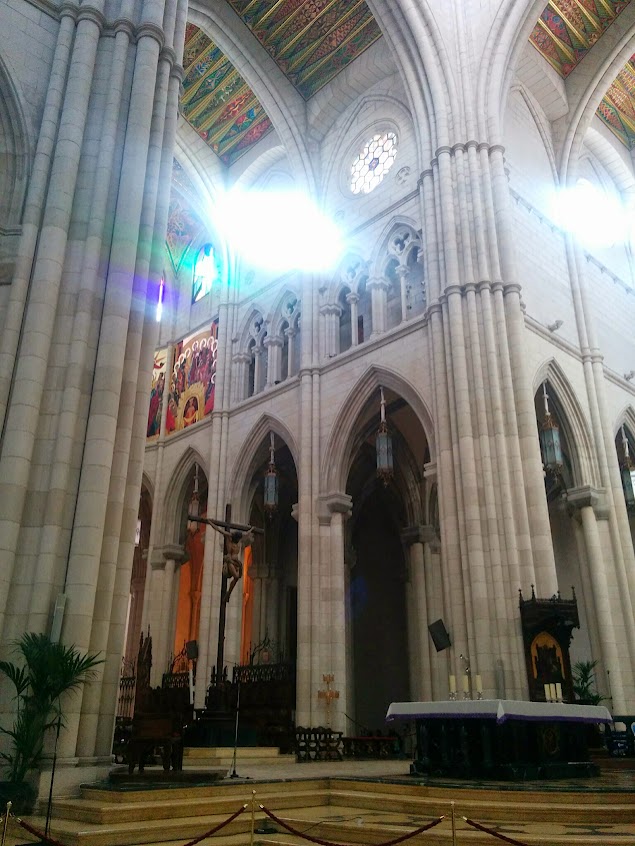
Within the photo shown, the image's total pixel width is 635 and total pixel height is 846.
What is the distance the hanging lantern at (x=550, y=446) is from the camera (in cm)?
1570

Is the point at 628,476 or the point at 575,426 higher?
the point at 575,426

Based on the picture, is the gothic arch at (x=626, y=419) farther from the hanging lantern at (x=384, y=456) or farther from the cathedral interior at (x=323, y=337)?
the hanging lantern at (x=384, y=456)

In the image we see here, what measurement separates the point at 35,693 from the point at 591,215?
67.0ft

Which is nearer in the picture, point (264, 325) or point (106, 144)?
point (106, 144)

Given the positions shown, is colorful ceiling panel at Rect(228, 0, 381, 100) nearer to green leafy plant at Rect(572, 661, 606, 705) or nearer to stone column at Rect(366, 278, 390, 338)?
stone column at Rect(366, 278, 390, 338)

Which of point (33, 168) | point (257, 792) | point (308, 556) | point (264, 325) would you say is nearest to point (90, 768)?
point (257, 792)

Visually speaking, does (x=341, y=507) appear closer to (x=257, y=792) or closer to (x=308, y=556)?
(x=308, y=556)

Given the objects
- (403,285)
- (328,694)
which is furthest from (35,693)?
(403,285)

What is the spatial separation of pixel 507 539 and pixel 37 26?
11225 mm

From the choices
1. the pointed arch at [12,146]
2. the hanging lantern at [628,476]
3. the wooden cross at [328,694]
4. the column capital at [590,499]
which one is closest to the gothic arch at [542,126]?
the hanging lantern at [628,476]

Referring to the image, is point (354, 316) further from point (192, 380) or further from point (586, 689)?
point (586, 689)

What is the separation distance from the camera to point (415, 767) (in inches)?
341

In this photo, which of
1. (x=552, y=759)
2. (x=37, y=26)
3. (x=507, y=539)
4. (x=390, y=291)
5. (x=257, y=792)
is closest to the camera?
(x=257, y=792)

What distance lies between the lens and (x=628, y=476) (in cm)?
1983
